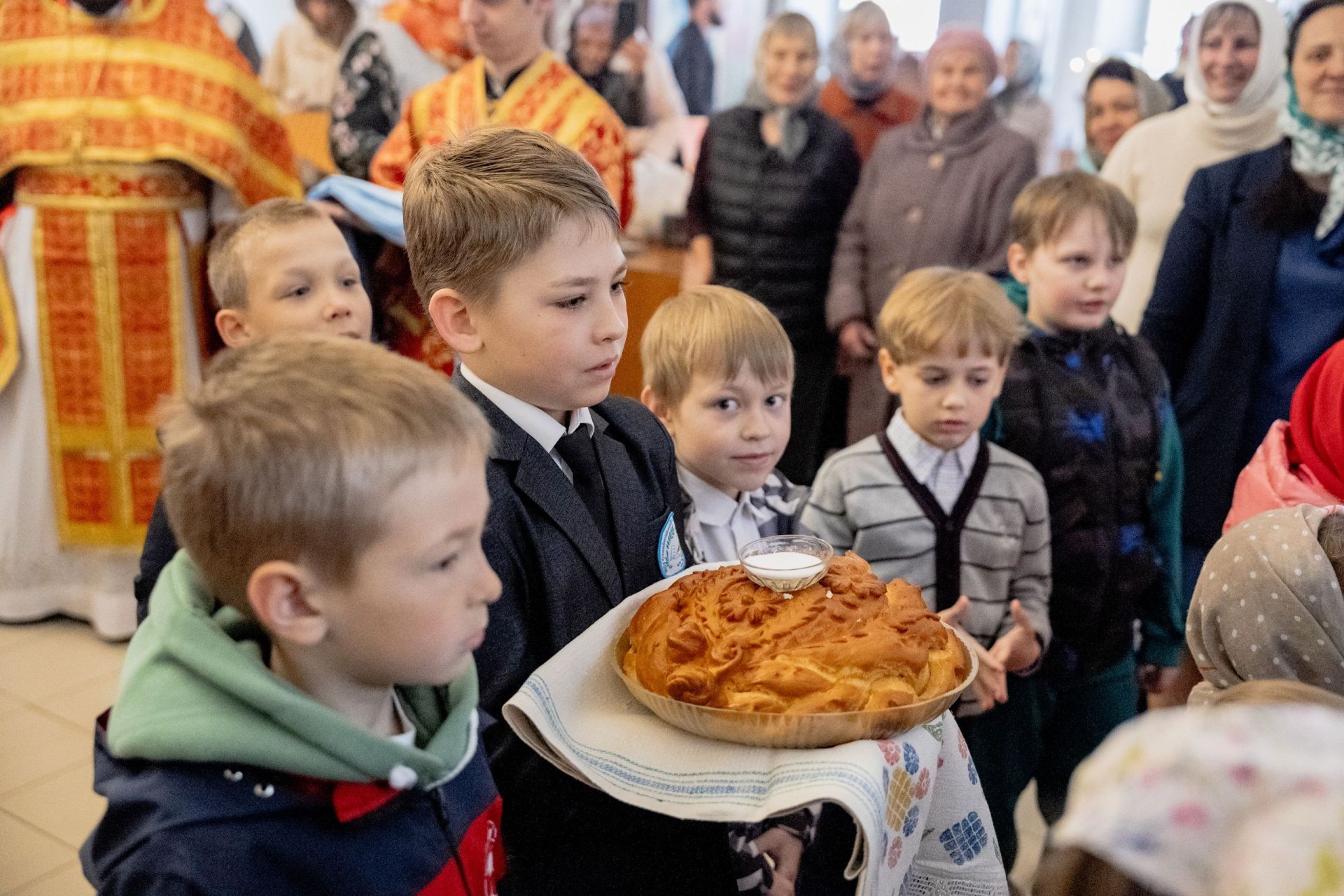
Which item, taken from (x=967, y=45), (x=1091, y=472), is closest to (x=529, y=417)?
(x=1091, y=472)

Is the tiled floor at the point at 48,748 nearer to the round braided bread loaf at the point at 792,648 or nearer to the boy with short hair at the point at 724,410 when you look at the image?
the boy with short hair at the point at 724,410

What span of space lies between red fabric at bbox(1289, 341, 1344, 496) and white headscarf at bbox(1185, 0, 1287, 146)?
221 centimetres

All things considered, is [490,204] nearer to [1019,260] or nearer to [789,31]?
[1019,260]

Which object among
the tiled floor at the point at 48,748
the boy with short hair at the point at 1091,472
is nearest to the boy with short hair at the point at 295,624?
the boy with short hair at the point at 1091,472

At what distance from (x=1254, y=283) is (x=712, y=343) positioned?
183 centimetres

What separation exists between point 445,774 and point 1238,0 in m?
3.83

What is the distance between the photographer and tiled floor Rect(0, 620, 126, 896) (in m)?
2.79

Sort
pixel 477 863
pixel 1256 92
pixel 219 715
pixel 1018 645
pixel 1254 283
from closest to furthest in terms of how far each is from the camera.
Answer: pixel 219 715
pixel 477 863
pixel 1018 645
pixel 1254 283
pixel 1256 92

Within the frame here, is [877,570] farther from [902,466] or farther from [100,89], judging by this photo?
[100,89]

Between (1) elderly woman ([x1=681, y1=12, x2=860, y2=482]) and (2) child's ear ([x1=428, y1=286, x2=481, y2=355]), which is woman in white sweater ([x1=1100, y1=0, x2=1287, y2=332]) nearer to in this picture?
(1) elderly woman ([x1=681, y1=12, x2=860, y2=482])

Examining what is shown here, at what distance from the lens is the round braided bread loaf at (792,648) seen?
54.0 inches

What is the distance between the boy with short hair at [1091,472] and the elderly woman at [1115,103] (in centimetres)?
191

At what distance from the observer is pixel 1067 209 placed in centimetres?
279

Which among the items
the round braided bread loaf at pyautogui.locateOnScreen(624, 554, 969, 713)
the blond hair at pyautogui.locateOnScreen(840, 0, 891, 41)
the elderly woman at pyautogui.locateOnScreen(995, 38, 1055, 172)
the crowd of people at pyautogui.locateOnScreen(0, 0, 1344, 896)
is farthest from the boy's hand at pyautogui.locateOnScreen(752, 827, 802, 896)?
the elderly woman at pyautogui.locateOnScreen(995, 38, 1055, 172)
